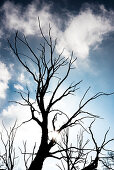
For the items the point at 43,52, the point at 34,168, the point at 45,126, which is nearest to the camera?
the point at 34,168

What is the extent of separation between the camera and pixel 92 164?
262 cm

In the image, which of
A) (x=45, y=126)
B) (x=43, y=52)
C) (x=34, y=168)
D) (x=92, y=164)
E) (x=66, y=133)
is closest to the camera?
(x=34, y=168)

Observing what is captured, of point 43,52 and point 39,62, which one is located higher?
point 43,52

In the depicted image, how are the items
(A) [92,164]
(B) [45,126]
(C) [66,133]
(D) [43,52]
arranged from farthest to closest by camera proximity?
(C) [66,133] → (D) [43,52] → (B) [45,126] → (A) [92,164]

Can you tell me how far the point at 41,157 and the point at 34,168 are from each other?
0.71 ft

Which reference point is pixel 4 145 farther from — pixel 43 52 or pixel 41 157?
pixel 43 52

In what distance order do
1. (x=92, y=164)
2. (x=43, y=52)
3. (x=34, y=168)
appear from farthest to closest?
(x=43, y=52) < (x=92, y=164) < (x=34, y=168)

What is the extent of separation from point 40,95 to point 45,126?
2.38ft

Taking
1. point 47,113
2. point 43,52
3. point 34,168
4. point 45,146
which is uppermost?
point 43,52

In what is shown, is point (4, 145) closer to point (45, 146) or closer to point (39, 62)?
point (45, 146)

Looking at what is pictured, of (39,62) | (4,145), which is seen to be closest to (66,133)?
(4,145)

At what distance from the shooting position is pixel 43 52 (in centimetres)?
361

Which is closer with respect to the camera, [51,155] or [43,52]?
[51,155]

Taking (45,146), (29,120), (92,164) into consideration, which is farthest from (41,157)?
(92,164)
